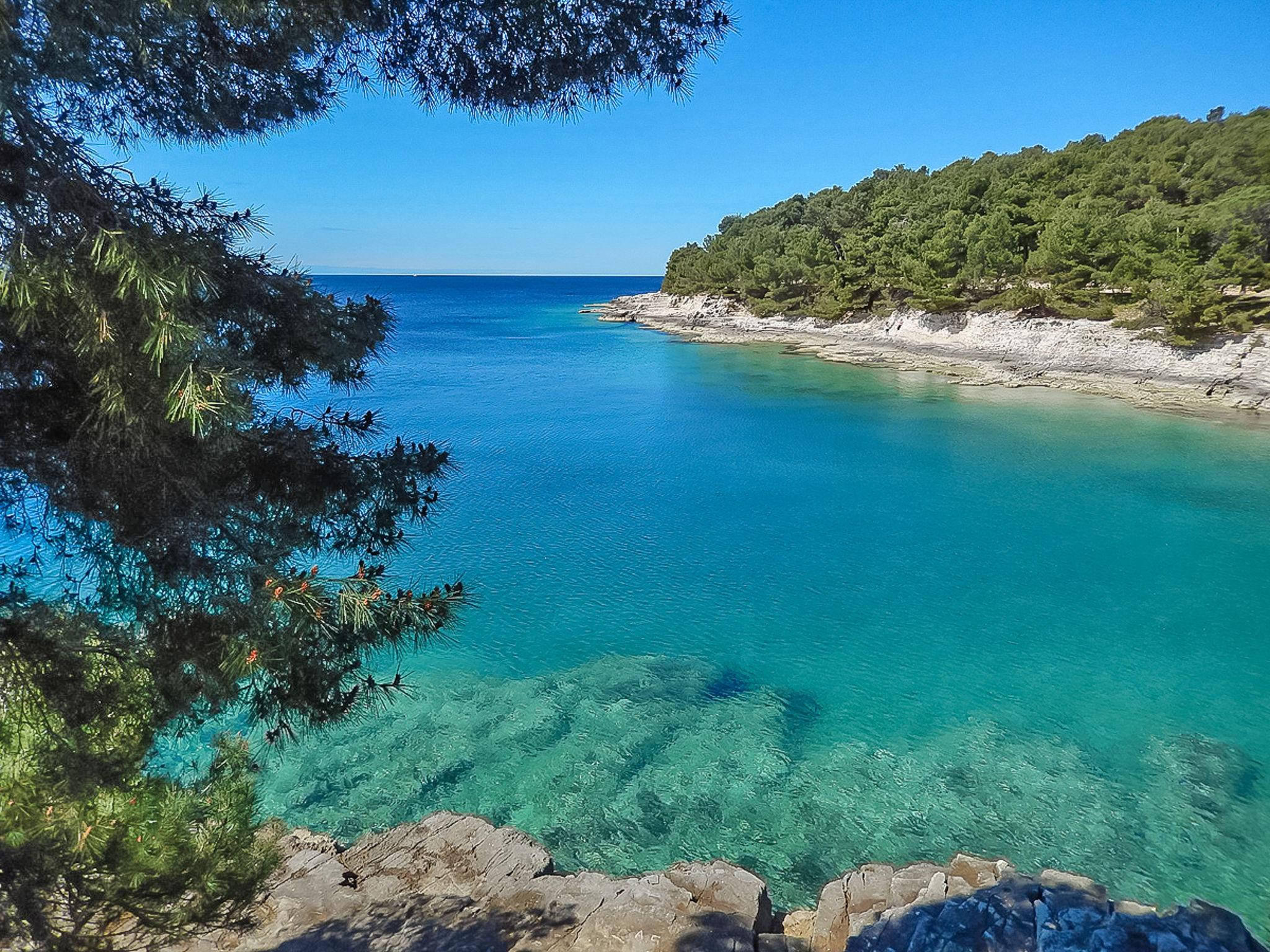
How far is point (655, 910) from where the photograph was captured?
4.95 metres

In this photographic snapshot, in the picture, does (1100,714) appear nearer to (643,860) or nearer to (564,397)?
(643,860)

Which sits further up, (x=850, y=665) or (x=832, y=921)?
(x=832, y=921)

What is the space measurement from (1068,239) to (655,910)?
1396 inches

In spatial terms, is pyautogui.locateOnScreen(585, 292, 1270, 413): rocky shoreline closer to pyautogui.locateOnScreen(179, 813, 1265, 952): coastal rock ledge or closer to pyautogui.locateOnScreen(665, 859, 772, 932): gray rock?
pyautogui.locateOnScreen(179, 813, 1265, 952): coastal rock ledge

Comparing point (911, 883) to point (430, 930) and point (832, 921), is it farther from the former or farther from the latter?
point (430, 930)

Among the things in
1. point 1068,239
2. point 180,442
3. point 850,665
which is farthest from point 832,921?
point 1068,239

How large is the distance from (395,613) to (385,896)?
3.95 metres

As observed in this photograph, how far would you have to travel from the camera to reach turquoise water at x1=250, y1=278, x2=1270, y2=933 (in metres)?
7.01

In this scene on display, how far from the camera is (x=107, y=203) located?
2494mm

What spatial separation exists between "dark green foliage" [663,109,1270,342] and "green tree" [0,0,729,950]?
30.9m

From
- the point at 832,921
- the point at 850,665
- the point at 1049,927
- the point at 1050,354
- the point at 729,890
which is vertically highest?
the point at 1050,354

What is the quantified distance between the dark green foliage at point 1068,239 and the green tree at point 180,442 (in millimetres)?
30857

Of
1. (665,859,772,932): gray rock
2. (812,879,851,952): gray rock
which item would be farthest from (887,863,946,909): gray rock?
(665,859,772,932): gray rock

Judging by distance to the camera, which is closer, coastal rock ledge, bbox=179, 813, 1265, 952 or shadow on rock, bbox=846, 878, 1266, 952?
shadow on rock, bbox=846, 878, 1266, 952
